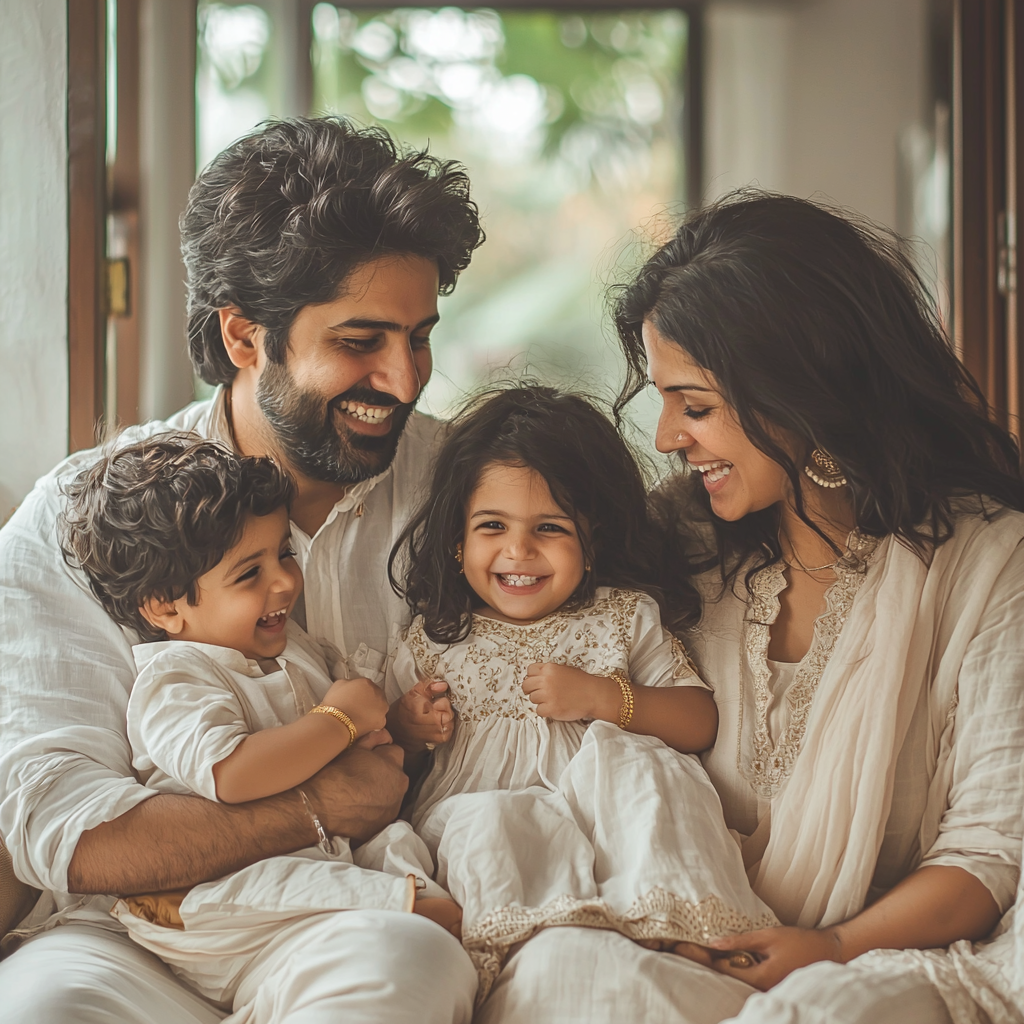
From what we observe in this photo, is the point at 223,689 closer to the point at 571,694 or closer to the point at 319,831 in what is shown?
the point at 319,831

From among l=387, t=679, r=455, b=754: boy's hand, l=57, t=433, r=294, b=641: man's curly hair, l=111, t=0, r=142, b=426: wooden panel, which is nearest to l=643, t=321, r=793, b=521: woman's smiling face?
l=387, t=679, r=455, b=754: boy's hand

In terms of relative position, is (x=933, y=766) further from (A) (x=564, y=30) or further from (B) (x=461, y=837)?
(A) (x=564, y=30)

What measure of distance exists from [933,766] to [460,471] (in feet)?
2.92

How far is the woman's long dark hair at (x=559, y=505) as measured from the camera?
1760 millimetres

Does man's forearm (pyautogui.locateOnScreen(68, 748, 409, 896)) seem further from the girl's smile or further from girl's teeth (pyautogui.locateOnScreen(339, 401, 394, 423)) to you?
girl's teeth (pyautogui.locateOnScreen(339, 401, 394, 423))

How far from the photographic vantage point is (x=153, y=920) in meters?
1.46

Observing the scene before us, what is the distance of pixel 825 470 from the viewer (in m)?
1.64

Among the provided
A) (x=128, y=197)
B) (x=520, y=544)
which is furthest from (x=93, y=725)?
(x=128, y=197)

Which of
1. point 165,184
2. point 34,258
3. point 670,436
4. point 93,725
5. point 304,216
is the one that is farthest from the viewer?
point 165,184

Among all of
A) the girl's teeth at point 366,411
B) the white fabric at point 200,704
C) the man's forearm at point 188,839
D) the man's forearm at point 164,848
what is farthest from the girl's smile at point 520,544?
the man's forearm at point 164,848

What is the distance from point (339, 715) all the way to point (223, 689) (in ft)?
0.59

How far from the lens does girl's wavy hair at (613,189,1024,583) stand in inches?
62.6

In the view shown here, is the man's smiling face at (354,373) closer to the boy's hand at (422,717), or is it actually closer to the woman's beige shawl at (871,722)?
the boy's hand at (422,717)

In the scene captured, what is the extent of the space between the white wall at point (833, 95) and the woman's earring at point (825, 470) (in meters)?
3.38
